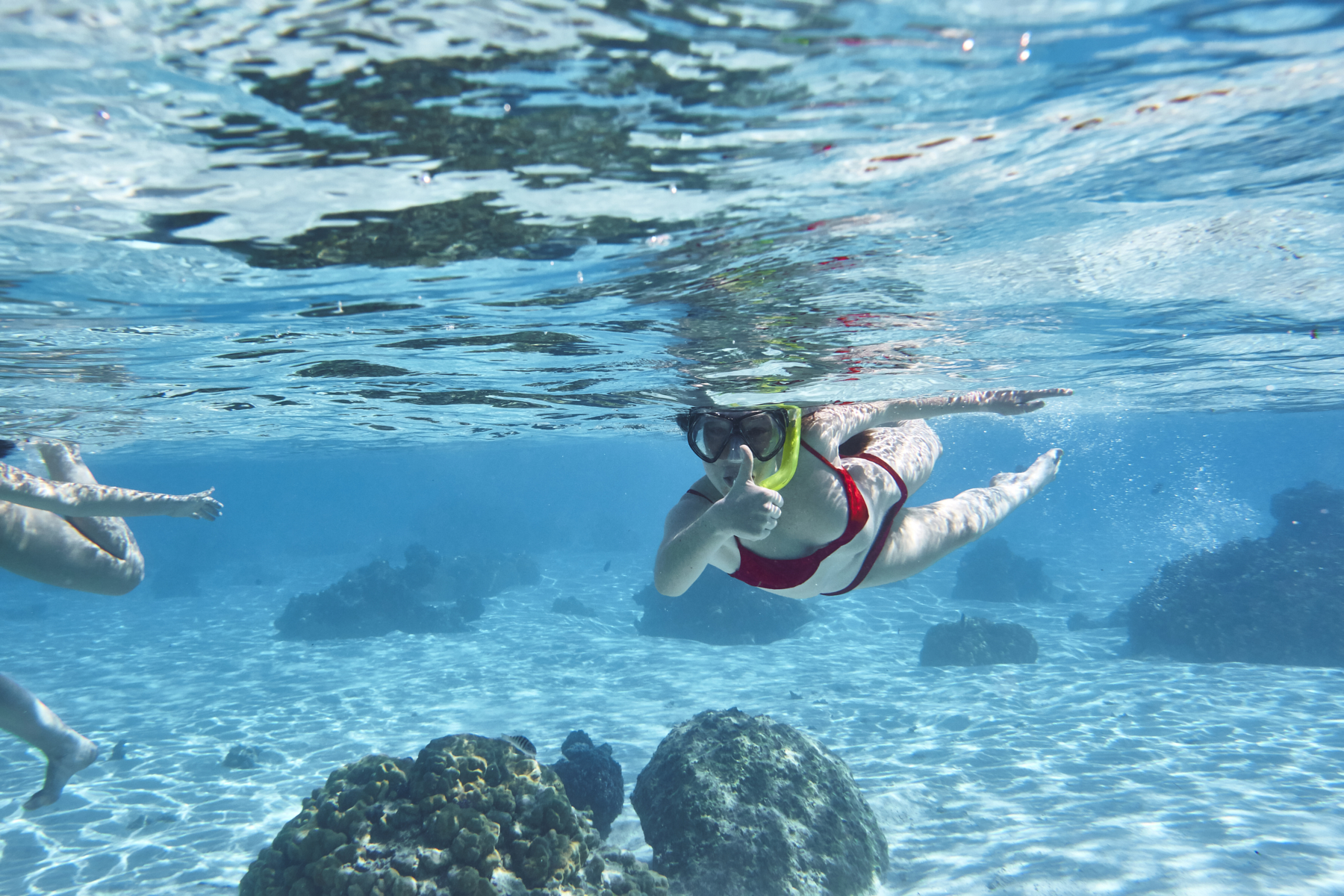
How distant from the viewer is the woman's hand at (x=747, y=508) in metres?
3.29

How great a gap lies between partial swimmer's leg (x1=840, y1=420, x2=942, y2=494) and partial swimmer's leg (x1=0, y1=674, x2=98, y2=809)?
988cm

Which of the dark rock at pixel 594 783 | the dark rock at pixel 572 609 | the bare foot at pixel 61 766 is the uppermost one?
the bare foot at pixel 61 766

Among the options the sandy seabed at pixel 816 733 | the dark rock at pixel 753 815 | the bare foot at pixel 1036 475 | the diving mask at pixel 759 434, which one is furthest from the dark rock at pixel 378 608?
the diving mask at pixel 759 434

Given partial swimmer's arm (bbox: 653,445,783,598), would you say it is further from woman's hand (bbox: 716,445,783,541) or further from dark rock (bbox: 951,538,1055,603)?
dark rock (bbox: 951,538,1055,603)

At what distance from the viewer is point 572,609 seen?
3067 centimetres

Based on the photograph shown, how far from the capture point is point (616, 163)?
484 centimetres

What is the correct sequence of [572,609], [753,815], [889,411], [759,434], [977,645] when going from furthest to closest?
[572,609], [977,645], [753,815], [889,411], [759,434]

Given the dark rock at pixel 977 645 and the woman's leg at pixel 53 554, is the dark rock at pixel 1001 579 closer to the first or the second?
the dark rock at pixel 977 645

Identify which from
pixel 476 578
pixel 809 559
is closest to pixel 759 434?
pixel 809 559

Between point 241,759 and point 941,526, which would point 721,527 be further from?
point 241,759

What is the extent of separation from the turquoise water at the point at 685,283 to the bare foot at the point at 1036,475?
90.3 inches

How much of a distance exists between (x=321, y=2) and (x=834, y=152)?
343 cm

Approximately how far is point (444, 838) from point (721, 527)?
5.73 meters

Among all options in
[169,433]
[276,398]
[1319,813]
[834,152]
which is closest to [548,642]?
[276,398]
